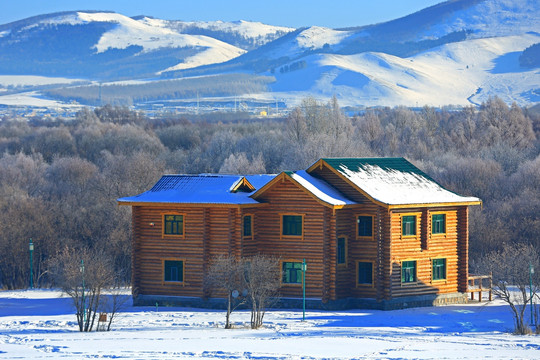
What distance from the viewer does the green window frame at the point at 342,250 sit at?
170 ft

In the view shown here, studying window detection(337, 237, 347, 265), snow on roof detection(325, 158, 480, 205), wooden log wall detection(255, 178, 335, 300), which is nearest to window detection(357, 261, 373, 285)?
window detection(337, 237, 347, 265)

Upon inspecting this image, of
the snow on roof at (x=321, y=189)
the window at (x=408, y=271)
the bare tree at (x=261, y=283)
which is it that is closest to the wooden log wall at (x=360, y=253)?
the snow on roof at (x=321, y=189)

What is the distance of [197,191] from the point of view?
172 feet

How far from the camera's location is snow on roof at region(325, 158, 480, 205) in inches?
2051

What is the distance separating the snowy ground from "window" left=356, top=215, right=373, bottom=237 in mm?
3202

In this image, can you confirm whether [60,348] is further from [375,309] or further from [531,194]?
[531,194]

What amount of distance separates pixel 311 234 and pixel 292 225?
2.97 ft

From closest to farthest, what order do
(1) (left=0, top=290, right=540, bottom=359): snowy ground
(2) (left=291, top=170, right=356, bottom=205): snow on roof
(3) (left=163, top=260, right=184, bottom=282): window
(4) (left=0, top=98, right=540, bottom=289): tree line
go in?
(1) (left=0, top=290, right=540, bottom=359): snowy ground, (2) (left=291, top=170, right=356, bottom=205): snow on roof, (3) (left=163, top=260, right=184, bottom=282): window, (4) (left=0, top=98, right=540, bottom=289): tree line

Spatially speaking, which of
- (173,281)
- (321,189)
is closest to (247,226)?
(321,189)

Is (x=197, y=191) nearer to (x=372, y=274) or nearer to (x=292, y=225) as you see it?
(x=292, y=225)

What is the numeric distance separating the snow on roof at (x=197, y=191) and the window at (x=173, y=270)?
264 cm

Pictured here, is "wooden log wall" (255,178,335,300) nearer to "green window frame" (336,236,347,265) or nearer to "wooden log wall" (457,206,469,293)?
"green window frame" (336,236,347,265)

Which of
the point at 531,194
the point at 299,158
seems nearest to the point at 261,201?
the point at 531,194

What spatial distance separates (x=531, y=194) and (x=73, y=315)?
146 ft
